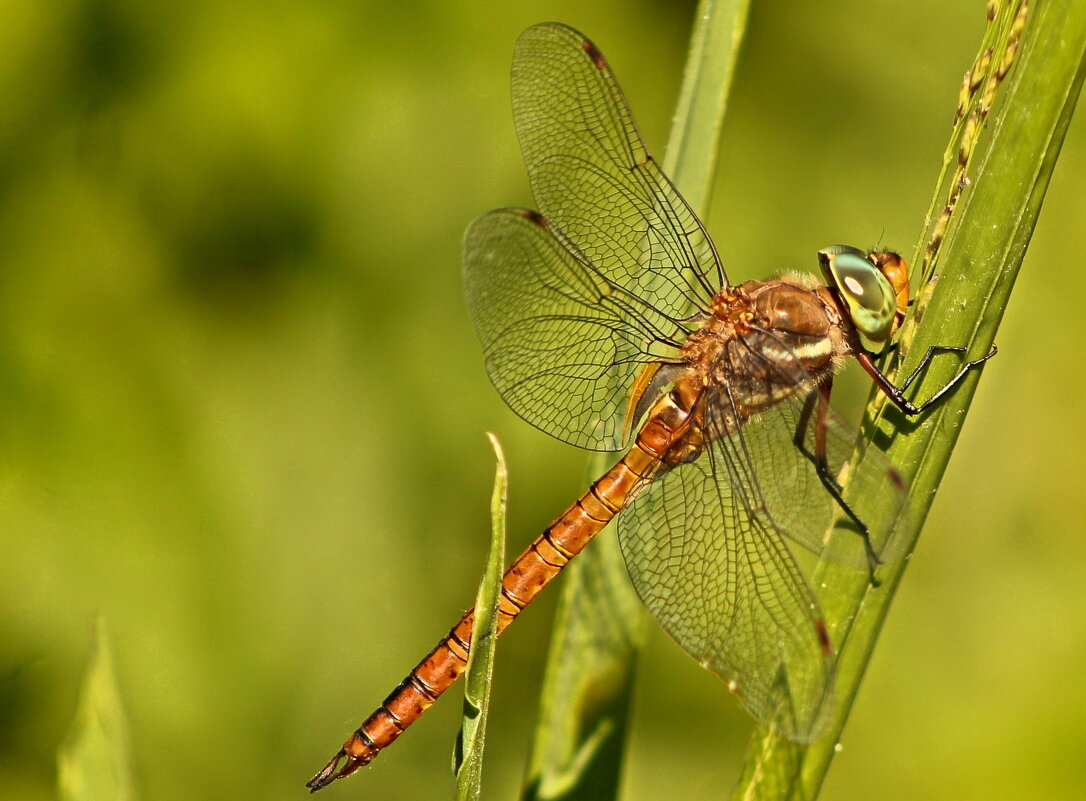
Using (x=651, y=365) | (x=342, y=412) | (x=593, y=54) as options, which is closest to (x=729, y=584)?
(x=651, y=365)

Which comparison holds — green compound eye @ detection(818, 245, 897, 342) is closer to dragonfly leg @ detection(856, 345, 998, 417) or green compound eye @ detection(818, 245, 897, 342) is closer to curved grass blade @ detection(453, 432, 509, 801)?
dragonfly leg @ detection(856, 345, 998, 417)

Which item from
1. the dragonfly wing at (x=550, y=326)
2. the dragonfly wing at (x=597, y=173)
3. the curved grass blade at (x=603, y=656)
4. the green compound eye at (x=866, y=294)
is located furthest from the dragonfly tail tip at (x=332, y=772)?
the green compound eye at (x=866, y=294)

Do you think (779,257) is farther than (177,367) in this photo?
Yes

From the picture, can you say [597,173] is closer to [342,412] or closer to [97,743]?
[342,412]

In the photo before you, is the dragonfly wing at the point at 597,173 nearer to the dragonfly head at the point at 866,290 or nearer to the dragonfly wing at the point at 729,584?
the dragonfly head at the point at 866,290

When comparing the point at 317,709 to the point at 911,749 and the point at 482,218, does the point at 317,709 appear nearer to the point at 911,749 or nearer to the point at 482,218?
the point at 482,218

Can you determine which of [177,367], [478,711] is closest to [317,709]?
[177,367]
